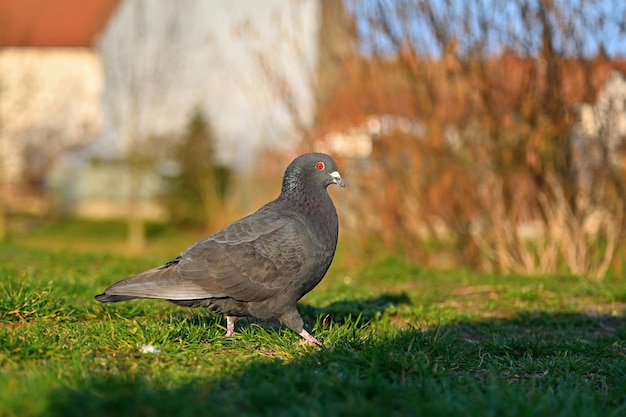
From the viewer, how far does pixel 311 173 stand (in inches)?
189

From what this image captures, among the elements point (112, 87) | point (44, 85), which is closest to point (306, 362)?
point (112, 87)

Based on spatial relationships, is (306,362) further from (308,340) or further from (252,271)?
(252,271)

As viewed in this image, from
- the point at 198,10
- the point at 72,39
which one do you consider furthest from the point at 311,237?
the point at 72,39

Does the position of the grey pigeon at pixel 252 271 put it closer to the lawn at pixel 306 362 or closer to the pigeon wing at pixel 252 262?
the pigeon wing at pixel 252 262

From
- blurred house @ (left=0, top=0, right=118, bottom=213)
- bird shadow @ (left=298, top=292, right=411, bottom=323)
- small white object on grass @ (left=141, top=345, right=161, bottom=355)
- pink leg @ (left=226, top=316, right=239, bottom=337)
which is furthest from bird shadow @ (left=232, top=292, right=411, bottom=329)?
blurred house @ (left=0, top=0, right=118, bottom=213)

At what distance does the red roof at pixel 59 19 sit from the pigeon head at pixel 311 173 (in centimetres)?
2370

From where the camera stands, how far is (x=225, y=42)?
91.3 ft

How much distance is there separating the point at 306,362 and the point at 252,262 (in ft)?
2.81

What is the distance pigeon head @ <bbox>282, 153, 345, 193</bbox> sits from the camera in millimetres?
4785

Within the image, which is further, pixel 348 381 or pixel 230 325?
pixel 230 325

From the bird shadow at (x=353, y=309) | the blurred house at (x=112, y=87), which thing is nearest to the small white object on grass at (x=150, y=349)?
the bird shadow at (x=353, y=309)

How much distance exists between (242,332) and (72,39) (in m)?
26.7

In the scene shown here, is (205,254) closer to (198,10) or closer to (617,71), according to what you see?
(617,71)

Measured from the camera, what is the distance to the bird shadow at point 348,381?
2.89 metres
